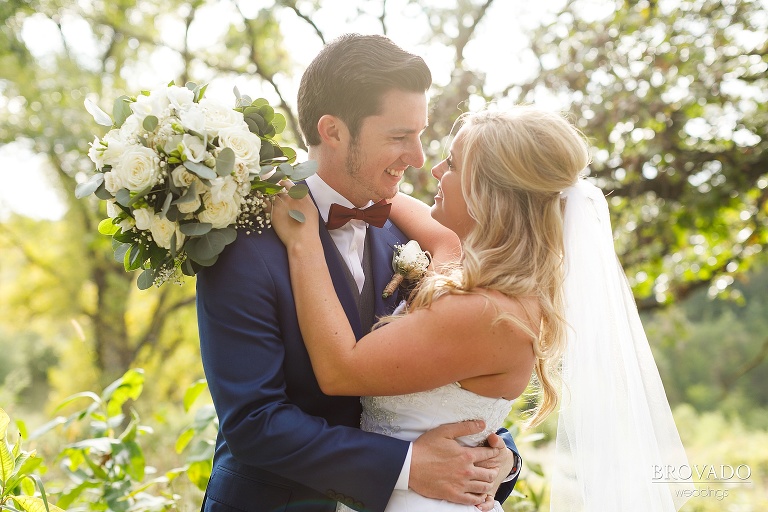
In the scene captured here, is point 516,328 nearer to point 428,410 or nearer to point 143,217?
point 428,410

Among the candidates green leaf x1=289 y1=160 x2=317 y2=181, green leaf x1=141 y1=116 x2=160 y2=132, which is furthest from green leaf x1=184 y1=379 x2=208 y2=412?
green leaf x1=141 y1=116 x2=160 y2=132

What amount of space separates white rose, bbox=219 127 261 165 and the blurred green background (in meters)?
0.85

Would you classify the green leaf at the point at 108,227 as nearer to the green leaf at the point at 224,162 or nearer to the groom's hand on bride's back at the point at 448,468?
the green leaf at the point at 224,162

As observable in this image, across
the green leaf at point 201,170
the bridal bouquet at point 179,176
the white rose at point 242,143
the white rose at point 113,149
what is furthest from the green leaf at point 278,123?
the white rose at point 113,149

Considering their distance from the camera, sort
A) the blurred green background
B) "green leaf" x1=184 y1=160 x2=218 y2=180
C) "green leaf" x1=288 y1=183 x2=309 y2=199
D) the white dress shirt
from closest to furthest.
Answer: "green leaf" x1=184 y1=160 x2=218 y2=180
"green leaf" x1=288 y1=183 x2=309 y2=199
the white dress shirt
the blurred green background

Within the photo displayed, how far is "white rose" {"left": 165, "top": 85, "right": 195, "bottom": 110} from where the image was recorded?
2.19 metres

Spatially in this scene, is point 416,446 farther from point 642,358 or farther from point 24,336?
point 24,336

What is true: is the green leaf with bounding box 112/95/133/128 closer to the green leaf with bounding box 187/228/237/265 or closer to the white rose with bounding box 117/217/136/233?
the white rose with bounding box 117/217/136/233

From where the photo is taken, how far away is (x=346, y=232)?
2748 mm

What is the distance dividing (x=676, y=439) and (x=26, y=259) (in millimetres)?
12833

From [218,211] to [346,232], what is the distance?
0.68 m

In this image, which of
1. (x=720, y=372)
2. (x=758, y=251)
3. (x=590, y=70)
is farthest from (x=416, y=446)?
(x=720, y=372)

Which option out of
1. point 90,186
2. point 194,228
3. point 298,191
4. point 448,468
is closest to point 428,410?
point 448,468

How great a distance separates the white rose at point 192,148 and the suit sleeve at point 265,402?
32 cm
